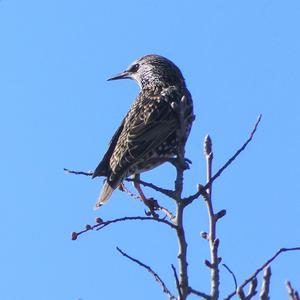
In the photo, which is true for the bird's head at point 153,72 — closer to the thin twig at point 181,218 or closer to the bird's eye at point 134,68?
the bird's eye at point 134,68

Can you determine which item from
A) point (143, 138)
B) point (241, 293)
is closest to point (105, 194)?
point (143, 138)

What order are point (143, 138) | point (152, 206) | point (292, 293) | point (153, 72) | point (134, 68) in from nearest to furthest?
point (292, 293) < point (152, 206) < point (143, 138) < point (153, 72) < point (134, 68)

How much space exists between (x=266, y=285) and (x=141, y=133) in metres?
3.77

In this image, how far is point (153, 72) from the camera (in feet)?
28.4

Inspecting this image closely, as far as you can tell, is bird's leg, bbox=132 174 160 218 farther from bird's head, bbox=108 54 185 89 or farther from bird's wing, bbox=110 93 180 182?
bird's head, bbox=108 54 185 89

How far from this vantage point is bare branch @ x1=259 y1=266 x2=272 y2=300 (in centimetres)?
311

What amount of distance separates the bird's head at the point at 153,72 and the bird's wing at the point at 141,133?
109cm

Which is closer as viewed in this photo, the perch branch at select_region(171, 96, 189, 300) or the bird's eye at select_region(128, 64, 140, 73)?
the perch branch at select_region(171, 96, 189, 300)

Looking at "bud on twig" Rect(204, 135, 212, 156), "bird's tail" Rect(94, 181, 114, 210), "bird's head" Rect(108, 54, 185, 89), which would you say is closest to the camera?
"bud on twig" Rect(204, 135, 212, 156)

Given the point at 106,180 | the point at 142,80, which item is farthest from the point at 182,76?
the point at 106,180

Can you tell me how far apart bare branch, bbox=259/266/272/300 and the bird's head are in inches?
201

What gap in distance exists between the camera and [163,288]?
3.72 metres

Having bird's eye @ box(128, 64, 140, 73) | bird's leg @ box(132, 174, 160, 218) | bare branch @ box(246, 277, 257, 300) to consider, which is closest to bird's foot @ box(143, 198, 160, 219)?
bird's leg @ box(132, 174, 160, 218)

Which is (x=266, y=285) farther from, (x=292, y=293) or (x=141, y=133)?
(x=141, y=133)
